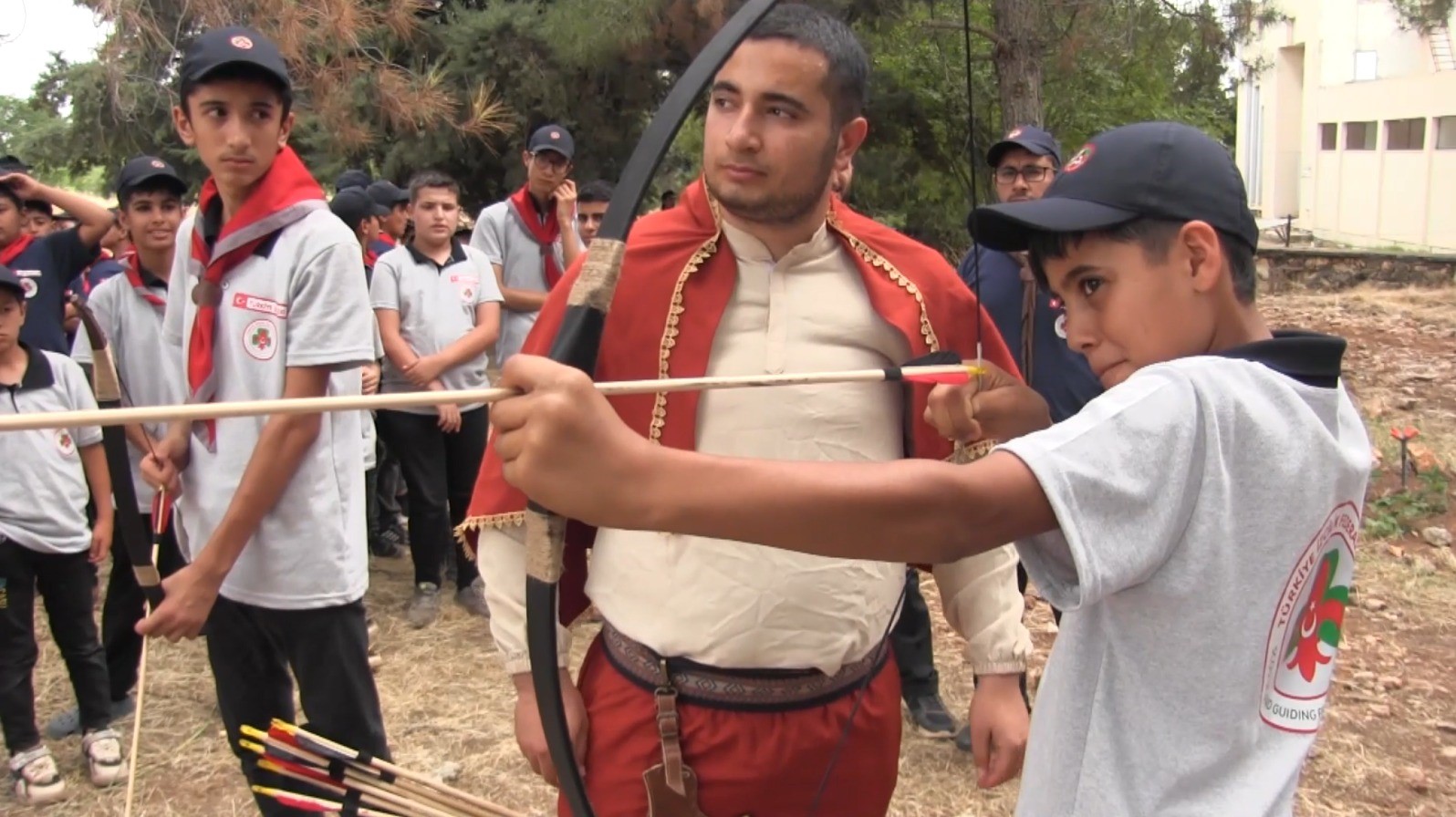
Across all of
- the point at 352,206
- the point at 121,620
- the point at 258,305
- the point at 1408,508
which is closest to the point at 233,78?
the point at 258,305

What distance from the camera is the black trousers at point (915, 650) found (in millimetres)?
3404

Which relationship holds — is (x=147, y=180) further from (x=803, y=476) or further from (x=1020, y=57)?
(x=1020, y=57)

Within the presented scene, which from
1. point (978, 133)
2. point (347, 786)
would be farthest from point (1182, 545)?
point (978, 133)

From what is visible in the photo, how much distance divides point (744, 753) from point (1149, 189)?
920 millimetres

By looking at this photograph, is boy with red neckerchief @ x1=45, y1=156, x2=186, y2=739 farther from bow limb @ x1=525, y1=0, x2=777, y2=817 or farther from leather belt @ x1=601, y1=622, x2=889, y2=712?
bow limb @ x1=525, y1=0, x2=777, y2=817

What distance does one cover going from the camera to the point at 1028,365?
3115mm

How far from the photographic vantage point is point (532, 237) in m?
4.84

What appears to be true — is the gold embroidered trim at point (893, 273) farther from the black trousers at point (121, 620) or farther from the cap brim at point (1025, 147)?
the black trousers at point (121, 620)

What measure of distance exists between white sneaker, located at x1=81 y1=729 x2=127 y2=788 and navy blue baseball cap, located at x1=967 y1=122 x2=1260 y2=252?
10.1 feet

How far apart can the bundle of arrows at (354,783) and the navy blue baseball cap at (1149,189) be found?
107 cm

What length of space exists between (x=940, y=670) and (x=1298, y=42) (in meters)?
25.6

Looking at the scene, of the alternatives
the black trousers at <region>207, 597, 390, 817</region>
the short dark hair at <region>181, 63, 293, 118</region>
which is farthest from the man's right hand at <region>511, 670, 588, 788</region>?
the short dark hair at <region>181, 63, 293, 118</region>

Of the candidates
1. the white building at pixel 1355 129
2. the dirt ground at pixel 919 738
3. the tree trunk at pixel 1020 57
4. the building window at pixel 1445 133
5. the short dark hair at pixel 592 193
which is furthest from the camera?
the white building at pixel 1355 129

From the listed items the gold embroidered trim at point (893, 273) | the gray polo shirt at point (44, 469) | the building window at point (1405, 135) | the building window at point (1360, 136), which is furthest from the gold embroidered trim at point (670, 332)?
the building window at point (1360, 136)
